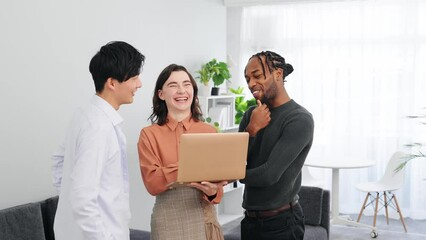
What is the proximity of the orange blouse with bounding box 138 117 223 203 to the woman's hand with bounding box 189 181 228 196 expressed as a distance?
0.18 feet

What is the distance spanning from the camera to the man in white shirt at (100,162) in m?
1.79

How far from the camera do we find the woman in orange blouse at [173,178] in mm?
2184

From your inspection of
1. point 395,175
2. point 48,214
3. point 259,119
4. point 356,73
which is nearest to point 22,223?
point 48,214

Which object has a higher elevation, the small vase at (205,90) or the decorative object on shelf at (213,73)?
the decorative object on shelf at (213,73)

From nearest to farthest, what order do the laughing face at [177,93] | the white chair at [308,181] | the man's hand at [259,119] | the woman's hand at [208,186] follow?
the woman's hand at [208,186], the man's hand at [259,119], the laughing face at [177,93], the white chair at [308,181]

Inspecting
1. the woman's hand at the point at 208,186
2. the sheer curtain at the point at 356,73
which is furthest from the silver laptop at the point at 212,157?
the sheer curtain at the point at 356,73

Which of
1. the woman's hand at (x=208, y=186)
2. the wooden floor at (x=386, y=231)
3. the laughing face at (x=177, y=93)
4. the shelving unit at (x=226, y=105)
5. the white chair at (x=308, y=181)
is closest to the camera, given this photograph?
the woman's hand at (x=208, y=186)

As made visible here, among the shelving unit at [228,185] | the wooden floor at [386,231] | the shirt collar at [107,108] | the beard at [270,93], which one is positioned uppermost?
the beard at [270,93]

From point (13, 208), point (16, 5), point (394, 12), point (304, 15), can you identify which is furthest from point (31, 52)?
point (394, 12)

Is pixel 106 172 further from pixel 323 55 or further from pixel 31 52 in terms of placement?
pixel 323 55

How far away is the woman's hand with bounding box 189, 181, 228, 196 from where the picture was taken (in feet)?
6.97

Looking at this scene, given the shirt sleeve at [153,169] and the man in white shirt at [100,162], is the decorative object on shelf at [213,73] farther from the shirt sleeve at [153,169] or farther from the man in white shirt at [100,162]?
the man in white shirt at [100,162]

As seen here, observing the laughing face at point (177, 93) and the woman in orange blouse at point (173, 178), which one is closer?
the woman in orange blouse at point (173, 178)

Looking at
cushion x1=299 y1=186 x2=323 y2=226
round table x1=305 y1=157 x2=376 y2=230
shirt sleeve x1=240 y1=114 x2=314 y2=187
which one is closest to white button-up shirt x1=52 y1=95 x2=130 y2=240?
shirt sleeve x1=240 y1=114 x2=314 y2=187
